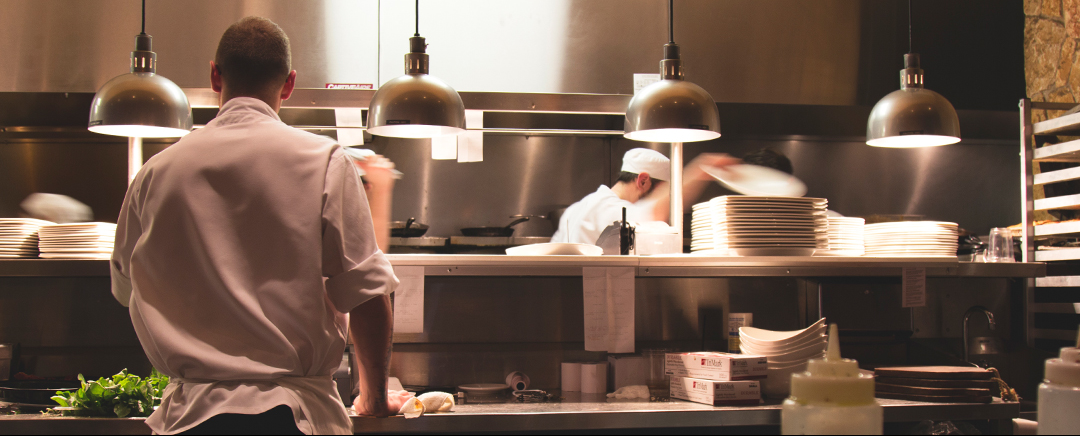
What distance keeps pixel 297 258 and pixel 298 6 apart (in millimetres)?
2278

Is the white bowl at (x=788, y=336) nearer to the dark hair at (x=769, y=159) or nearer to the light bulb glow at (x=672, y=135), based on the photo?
the light bulb glow at (x=672, y=135)

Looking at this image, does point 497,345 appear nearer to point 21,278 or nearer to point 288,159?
point 288,159

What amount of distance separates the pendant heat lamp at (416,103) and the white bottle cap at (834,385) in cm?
164

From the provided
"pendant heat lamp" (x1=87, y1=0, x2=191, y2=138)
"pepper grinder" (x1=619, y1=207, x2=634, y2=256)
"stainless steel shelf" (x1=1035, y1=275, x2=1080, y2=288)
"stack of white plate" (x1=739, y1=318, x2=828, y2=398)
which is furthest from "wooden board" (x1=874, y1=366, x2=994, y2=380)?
"pendant heat lamp" (x1=87, y1=0, x2=191, y2=138)

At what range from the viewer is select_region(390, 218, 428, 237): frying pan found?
407cm

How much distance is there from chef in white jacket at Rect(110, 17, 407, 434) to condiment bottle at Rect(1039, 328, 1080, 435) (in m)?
1.09

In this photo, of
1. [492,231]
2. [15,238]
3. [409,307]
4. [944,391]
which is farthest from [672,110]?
[15,238]

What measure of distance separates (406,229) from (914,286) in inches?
98.9

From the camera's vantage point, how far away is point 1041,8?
367cm

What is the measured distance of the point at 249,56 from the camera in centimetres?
148

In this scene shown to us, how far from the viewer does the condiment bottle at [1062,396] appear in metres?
0.73

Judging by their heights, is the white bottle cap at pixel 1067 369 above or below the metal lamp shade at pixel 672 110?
below

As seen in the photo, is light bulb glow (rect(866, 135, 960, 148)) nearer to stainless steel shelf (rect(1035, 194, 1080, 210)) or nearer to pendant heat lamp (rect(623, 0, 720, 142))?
pendant heat lamp (rect(623, 0, 720, 142))

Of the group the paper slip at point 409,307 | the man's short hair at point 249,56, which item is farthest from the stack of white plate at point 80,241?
the man's short hair at point 249,56
